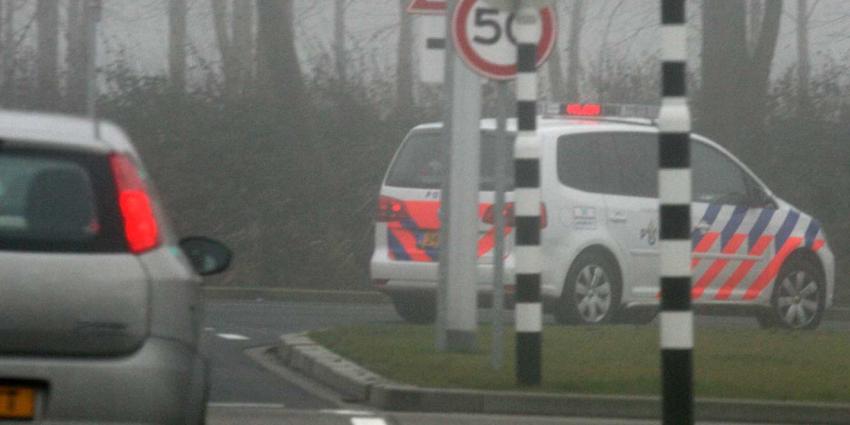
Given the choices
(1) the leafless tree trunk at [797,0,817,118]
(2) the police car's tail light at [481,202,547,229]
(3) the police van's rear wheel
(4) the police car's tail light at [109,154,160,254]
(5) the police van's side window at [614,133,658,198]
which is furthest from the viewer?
(1) the leafless tree trunk at [797,0,817,118]

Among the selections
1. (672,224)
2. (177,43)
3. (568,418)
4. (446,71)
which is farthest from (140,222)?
(177,43)

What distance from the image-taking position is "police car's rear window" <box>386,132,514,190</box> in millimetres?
17609

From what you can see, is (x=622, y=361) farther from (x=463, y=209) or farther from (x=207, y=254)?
(x=207, y=254)

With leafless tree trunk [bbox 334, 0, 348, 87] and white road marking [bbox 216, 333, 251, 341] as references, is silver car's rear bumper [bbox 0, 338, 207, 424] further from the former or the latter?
leafless tree trunk [bbox 334, 0, 348, 87]

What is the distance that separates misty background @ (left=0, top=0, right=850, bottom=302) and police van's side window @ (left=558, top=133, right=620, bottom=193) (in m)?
7.64

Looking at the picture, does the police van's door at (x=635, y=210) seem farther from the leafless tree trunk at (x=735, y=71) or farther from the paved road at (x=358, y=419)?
the leafless tree trunk at (x=735, y=71)

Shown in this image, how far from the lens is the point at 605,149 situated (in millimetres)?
18125

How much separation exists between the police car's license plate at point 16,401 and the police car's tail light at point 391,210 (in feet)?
36.4

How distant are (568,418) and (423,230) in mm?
6518

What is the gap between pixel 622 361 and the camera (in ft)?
44.3

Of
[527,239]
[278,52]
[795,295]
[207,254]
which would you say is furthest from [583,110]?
[207,254]

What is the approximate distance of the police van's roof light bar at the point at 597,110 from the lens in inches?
731

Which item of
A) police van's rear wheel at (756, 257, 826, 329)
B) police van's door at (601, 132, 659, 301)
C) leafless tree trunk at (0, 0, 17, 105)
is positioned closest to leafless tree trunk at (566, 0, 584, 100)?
leafless tree trunk at (0, 0, 17, 105)

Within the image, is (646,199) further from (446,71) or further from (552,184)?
(446,71)
